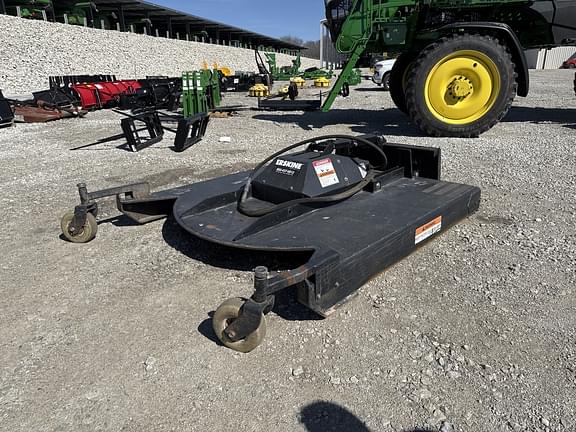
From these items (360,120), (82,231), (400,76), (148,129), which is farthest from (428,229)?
(360,120)

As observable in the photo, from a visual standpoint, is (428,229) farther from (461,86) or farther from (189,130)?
(189,130)

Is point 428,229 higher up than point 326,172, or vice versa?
point 326,172

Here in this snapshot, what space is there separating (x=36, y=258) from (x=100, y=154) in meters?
3.95

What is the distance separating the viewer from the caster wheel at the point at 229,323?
2.00 meters

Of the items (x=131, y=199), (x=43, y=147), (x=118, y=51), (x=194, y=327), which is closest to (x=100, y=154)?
(x=43, y=147)

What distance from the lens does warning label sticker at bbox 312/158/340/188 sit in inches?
122

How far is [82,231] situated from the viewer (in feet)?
10.7

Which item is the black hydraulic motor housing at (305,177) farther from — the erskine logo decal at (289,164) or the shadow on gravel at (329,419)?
the shadow on gravel at (329,419)

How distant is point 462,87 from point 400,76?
220 cm

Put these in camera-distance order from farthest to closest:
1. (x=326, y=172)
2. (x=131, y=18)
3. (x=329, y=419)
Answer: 1. (x=131, y=18)
2. (x=326, y=172)
3. (x=329, y=419)

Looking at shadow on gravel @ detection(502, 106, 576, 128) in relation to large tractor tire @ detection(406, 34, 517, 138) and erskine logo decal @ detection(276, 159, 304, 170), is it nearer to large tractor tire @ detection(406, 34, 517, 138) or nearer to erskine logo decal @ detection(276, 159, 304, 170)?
large tractor tire @ detection(406, 34, 517, 138)

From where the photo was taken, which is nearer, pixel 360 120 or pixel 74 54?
pixel 360 120

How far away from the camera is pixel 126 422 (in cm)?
167

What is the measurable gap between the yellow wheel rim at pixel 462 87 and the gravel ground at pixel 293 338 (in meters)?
3.05
